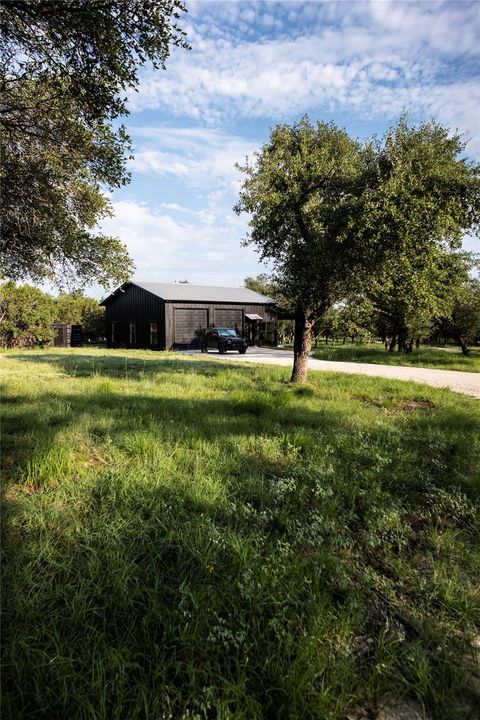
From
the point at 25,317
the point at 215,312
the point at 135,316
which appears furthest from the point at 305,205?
the point at 135,316

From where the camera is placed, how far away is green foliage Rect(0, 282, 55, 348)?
2284cm

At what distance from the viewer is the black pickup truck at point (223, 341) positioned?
25.9 metres

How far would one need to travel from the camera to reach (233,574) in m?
2.51

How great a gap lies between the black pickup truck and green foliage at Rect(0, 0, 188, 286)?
16.8 m

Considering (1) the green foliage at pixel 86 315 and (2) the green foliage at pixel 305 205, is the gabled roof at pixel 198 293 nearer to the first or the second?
(1) the green foliage at pixel 86 315

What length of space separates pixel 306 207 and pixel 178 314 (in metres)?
22.2

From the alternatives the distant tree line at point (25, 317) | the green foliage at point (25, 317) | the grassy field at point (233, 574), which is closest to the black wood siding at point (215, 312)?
the distant tree line at point (25, 317)

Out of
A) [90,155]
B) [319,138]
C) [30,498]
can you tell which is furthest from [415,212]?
[30,498]

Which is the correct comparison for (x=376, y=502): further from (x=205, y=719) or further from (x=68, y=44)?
(x=68, y=44)

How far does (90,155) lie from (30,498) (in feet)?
20.6

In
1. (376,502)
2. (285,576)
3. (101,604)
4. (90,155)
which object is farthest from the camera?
(90,155)

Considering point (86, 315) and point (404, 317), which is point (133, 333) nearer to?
point (86, 315)

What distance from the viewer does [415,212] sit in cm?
820

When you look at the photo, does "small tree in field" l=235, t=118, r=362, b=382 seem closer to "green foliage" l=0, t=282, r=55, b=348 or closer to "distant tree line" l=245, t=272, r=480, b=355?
"distant tree line" l=245, t=272, r=480, b=355
